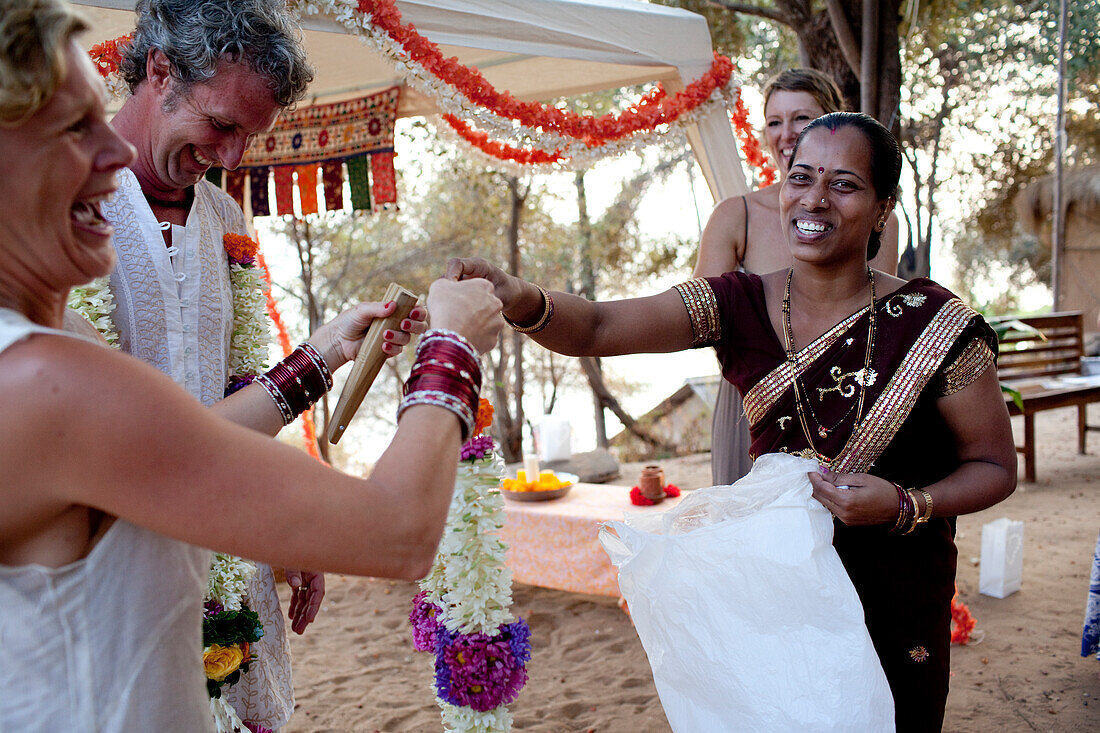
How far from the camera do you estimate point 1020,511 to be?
20.8 feet

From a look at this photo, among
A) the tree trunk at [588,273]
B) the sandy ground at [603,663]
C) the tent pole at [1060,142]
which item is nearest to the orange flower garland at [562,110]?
the sandy ground at [603,663]

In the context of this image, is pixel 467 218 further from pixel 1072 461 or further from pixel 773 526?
pixel 773 526

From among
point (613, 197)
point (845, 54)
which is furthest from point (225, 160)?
point (613, 197)

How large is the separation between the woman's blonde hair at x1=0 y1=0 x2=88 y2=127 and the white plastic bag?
1343 millimetres

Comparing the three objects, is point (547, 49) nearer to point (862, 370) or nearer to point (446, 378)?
point (862, 370)

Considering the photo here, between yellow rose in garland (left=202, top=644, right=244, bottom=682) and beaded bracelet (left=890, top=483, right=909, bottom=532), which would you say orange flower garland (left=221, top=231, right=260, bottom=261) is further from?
beaded bracelet (left=890, top=483, right=909, bottom=532)

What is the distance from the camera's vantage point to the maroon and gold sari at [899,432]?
173 centimetres

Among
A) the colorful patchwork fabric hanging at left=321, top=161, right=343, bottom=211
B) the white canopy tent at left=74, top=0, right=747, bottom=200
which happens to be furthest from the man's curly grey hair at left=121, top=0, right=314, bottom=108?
the colorful patchwork fabric hanging at left=321, top=161, right=343, bottom=211

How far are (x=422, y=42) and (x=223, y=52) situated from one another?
2302mm

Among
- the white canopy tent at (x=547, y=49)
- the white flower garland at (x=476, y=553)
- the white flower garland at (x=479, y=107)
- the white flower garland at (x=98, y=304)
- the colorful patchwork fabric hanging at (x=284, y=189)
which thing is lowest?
the white flower garland at (x=476, y=553)

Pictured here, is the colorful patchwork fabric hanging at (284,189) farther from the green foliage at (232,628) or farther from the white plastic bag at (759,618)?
the white plastic bag at (759,618)

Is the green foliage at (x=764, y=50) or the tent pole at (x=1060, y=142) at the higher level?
the green foliage at (x=764, y=50)

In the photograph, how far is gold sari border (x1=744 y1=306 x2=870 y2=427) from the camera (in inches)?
71.8

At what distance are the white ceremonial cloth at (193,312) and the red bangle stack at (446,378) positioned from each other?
40.5 inches
